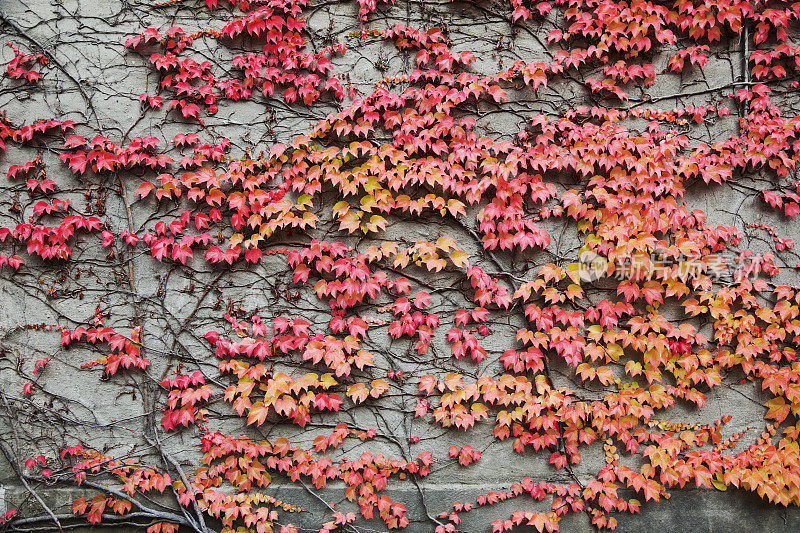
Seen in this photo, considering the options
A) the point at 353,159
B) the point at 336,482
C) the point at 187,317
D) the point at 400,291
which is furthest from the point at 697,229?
the point at 187,317

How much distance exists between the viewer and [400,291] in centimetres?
410

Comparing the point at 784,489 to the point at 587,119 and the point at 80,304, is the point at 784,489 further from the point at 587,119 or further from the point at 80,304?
the point at 80,304

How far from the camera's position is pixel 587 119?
4.38 metres

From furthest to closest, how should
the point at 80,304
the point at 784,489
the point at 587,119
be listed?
the point at 587,119, the point at 80,304, the point at 784,489

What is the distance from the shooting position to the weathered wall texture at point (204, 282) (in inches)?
154

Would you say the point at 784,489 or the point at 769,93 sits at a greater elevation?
the point at 769,93

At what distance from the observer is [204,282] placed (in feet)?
13.6

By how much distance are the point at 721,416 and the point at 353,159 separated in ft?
12.3

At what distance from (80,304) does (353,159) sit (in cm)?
259

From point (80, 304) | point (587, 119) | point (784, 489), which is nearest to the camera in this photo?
point (784, 489)

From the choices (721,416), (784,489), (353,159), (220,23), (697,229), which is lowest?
(784,489)

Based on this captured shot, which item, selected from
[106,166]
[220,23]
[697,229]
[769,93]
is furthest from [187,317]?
[769,93]

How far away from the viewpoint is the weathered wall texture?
391cm

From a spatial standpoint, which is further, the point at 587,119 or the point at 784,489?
the point at 587,119
